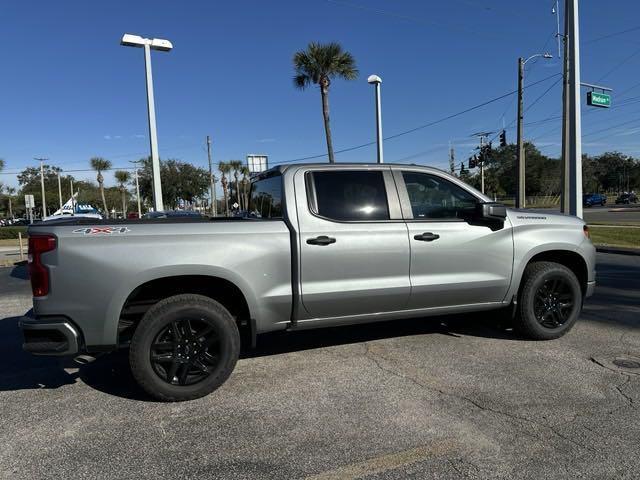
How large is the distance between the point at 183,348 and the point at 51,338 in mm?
929

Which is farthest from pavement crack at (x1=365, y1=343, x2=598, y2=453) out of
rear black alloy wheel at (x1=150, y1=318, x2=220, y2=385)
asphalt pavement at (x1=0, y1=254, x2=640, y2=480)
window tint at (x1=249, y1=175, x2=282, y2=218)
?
window tint at (x1=249, y1=175, x2=282, y2=218)

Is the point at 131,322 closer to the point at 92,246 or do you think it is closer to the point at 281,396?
the point at 92,246

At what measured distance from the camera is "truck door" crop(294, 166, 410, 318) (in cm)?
414

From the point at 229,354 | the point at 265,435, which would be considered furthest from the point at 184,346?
the point at 265,435

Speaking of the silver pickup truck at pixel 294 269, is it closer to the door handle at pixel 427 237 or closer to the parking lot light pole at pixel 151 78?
the door handle at pixel 427 237

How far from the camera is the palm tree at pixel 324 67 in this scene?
76.9ft

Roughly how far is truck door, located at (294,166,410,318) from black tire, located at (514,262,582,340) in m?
1.45

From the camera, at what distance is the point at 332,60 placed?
76.9ft

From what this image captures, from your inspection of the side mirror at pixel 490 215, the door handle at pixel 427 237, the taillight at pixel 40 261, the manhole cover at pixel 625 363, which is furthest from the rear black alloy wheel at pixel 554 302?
the taillight at pixel 40 261

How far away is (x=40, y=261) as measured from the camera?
3486 mm

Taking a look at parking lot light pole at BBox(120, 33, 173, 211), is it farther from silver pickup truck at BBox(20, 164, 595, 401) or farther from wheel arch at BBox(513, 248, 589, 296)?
wheel arch at BBox(513, 248, 589, 296)

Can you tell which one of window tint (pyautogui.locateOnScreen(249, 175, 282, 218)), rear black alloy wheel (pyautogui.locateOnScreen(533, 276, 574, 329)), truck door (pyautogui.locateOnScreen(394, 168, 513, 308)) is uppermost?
window tint (pyautogui.locateOnScreen(249, 175, 282, 218))

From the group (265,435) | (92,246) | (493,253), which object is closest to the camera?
(265,435)

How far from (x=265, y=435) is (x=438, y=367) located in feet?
6.20
